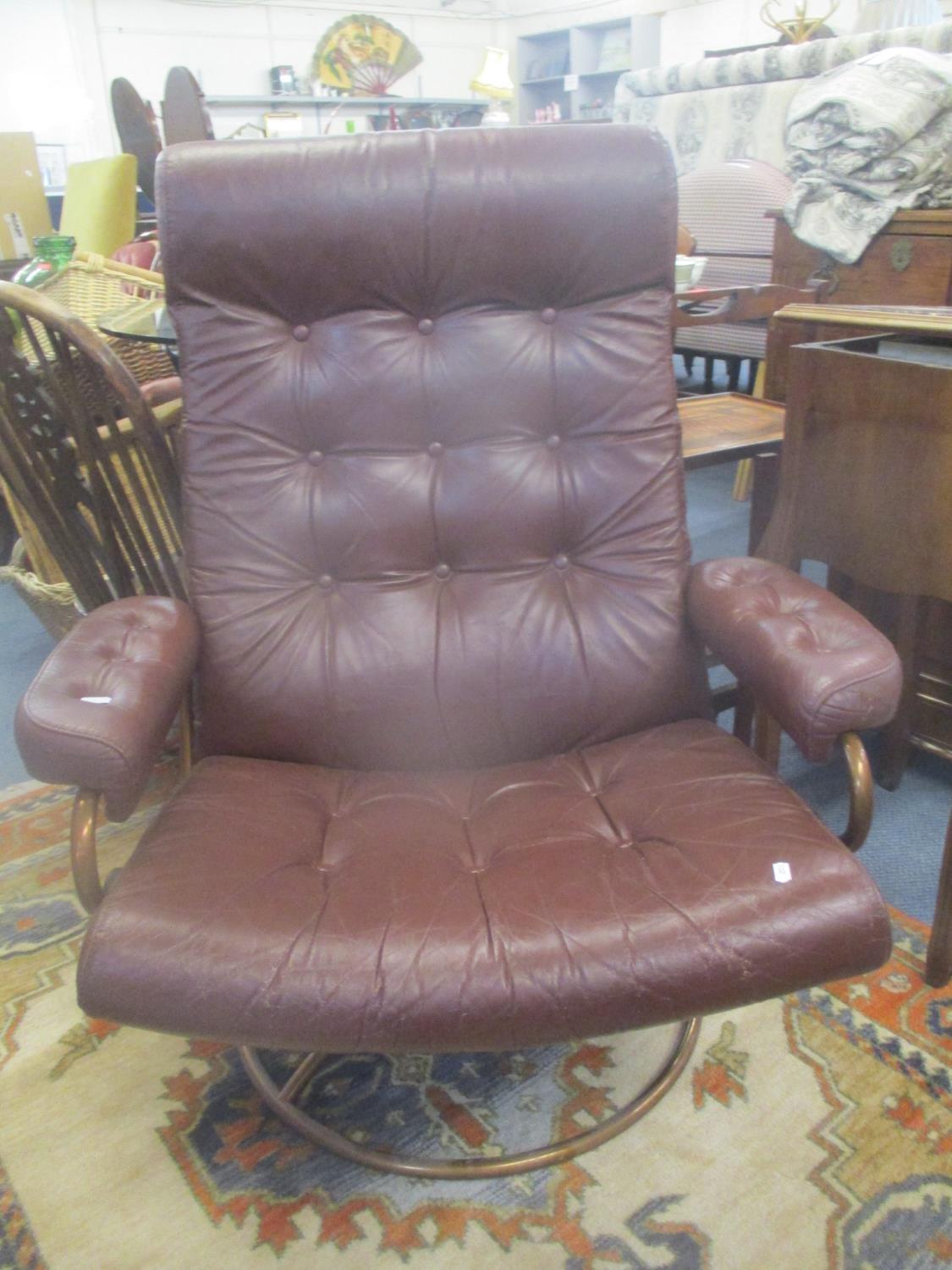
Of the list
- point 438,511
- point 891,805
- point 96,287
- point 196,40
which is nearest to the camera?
point 438,511

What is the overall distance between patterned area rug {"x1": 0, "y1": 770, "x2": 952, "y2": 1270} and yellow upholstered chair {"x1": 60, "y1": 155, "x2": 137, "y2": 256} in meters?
2.83

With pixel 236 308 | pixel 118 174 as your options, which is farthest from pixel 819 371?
pixel 118 174

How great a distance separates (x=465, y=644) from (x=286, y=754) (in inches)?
10.4

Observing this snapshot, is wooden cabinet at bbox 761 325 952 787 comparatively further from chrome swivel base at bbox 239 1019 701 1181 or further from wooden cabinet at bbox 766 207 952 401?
chrome swivel base at bbox 239 1019 701 1181

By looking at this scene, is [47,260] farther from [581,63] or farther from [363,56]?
[581,63]

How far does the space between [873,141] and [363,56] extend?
19.4ft

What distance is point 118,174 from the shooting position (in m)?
3.17

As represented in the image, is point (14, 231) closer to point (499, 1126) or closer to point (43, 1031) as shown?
point (43, 1031)

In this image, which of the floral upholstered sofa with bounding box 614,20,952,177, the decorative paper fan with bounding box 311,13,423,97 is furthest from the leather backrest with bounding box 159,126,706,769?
the decorative paper fan with bounding box 311,13,423,97

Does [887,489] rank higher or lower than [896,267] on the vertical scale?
lower

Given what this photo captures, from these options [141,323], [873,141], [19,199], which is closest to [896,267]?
[873,141]

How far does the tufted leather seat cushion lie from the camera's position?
30.2 inches

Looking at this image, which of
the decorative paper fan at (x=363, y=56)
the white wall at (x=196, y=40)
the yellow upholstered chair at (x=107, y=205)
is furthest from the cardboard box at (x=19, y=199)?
the decorative paper fan at (x=363, y=56)

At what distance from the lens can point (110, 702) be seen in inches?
34.4
